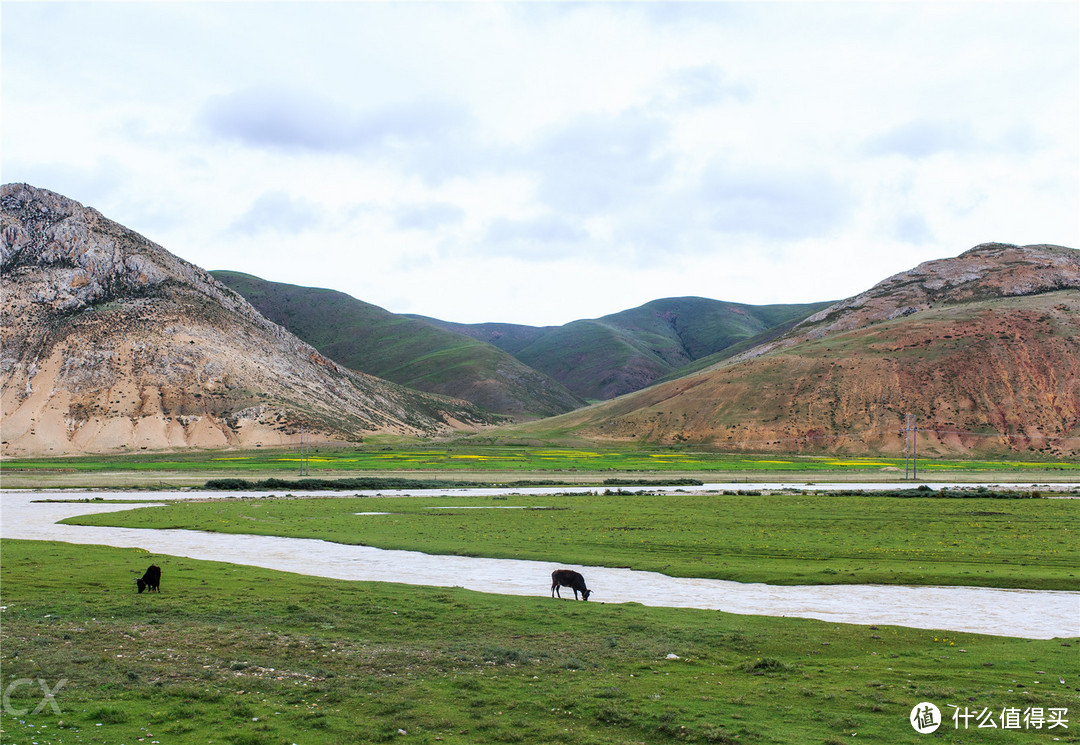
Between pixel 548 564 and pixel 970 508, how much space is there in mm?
31989

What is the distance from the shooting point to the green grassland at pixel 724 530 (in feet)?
89.7

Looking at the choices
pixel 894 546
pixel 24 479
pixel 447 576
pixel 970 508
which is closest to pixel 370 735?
pixel 447 576

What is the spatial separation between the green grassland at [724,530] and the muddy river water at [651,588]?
3.83ft

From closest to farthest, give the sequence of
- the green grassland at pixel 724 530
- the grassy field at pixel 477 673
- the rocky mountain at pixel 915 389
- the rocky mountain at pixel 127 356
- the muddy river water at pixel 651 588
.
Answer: the grassy field at pixel 477 673
the muddy river water at pixel 651 588
the green grassland at pixel 724 530
the rocky mountain at pixel 127 356
the rocky mountain at pixel 915 389

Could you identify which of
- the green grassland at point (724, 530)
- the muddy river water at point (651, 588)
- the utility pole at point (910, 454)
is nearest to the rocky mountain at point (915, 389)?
the utility pole at point (910, 454)

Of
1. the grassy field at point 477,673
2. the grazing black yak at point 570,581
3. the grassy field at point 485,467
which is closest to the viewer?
the grassy field at point 477,673

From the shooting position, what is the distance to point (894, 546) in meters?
32.2

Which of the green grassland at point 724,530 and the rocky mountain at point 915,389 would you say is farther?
the rocky mountain at point 915,389

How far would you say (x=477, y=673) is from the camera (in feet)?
47.0

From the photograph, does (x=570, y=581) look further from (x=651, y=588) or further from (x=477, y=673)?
(x=477, y=673)

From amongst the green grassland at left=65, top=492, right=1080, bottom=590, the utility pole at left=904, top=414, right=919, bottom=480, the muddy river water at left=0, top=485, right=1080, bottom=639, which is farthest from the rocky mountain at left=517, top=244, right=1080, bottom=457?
the muddy river water at left=0, top=485, right=1080, bottom=639

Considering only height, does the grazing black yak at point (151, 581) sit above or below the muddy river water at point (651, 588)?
above

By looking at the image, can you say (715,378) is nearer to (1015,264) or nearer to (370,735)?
(1015,264)

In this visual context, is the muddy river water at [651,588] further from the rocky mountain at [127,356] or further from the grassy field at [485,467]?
the rocky mountain at [127,356]
